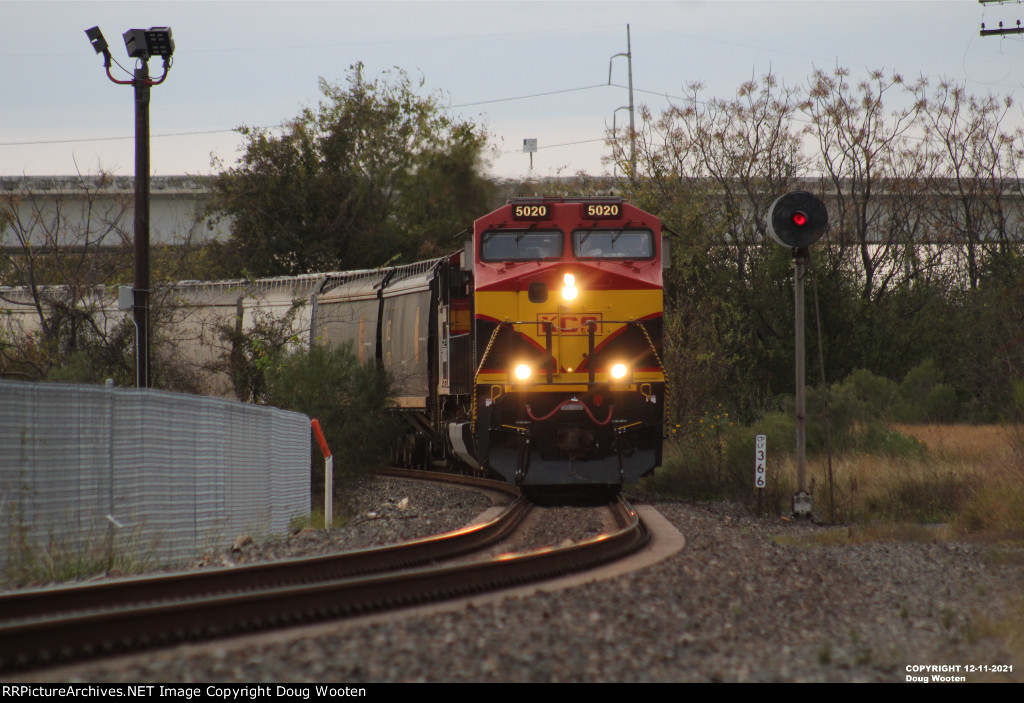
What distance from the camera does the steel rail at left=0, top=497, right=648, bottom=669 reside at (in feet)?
16.1

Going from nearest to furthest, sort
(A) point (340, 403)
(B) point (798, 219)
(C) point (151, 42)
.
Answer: (B) point (798, 219) → (C) point (151, 42) → (A) point (340, 403)

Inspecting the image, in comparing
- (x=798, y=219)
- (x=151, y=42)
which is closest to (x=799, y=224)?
(x=798, y=219)

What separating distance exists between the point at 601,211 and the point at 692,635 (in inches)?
366

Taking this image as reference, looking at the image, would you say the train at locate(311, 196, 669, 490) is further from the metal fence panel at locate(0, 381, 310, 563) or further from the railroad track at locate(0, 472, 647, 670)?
the railroad track at locate(0, 472, 647, 670)

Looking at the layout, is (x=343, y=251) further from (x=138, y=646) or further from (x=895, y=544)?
(x=138, y=646)

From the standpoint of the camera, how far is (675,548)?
9.19m

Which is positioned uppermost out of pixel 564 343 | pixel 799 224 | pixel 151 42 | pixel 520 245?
pixel 151 42

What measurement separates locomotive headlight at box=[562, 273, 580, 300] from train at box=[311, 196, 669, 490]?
0.01 meters

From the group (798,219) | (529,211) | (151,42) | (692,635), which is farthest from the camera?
(151,42)

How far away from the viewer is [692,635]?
562 centimetres

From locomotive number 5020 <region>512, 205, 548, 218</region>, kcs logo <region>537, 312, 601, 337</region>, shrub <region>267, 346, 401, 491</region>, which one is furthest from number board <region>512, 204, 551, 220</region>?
shrub <region>267, 346, 401, 491</region>

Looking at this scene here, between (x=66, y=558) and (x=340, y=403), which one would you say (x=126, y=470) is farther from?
(x=340, y=403)

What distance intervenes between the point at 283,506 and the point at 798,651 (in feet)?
29.5

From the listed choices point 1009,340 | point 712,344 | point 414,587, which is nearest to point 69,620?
point 414,587
